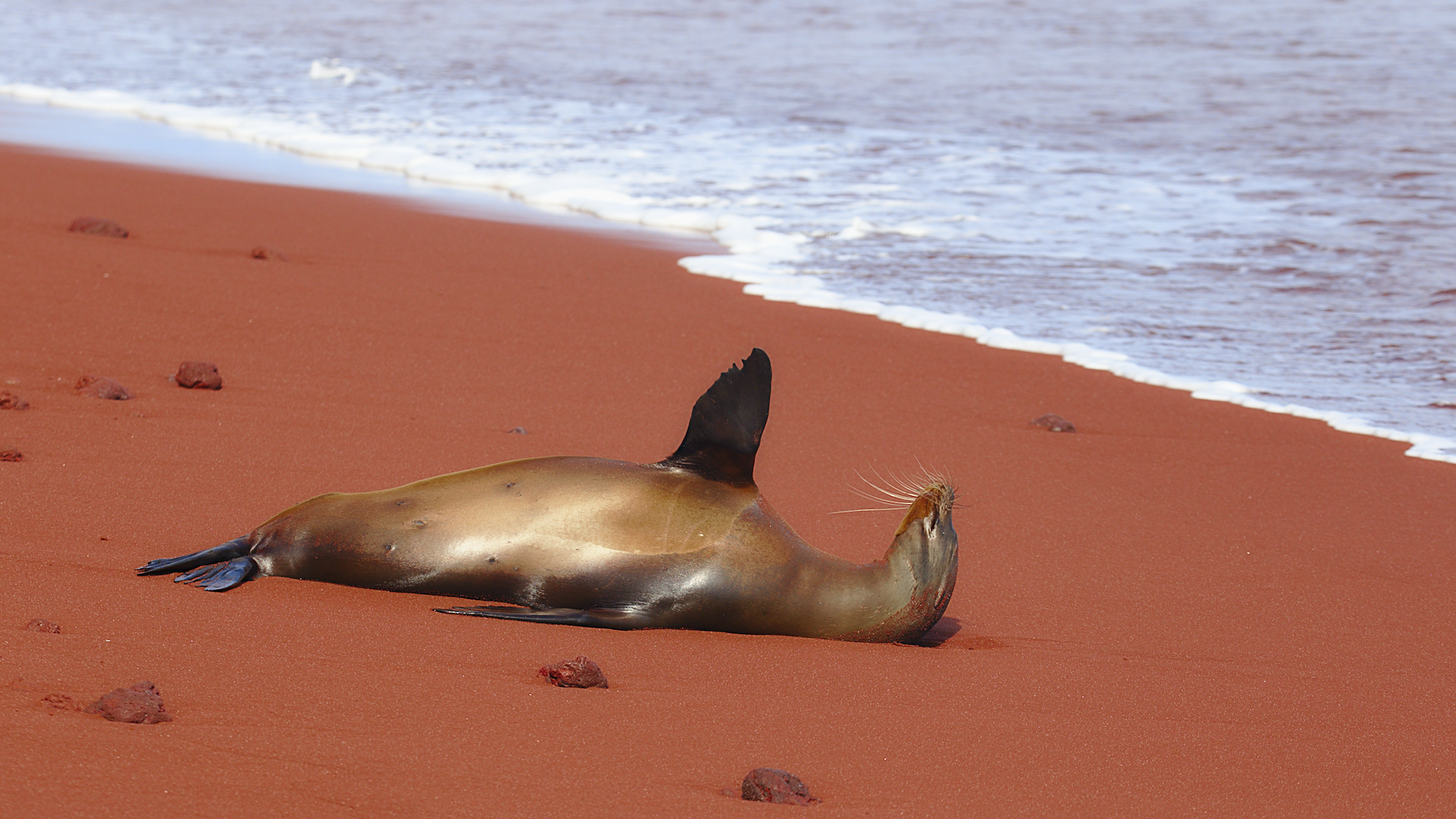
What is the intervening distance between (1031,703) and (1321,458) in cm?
281

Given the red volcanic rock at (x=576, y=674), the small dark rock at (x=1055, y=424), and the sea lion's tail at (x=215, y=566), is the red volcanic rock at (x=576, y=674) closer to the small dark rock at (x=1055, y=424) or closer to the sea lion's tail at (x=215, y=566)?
the sea lion's tail at (x=215, y=566)

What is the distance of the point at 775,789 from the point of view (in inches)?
100.0

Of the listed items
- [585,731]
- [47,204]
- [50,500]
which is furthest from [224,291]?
[585,731]

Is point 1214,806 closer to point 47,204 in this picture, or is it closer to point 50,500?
point 50,500

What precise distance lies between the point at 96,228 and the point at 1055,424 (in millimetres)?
4611

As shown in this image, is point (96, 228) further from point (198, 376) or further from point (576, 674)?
point (576, 674)

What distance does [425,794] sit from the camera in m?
2.38

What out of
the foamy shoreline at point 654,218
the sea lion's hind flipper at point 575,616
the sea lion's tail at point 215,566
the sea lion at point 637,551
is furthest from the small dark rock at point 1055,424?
the sea lion's tail at point 215,566

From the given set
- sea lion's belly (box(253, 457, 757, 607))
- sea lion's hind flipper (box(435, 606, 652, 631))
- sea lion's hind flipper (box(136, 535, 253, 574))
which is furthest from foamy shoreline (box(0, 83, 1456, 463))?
sea lion's hind flipper (box(136, 535, 253, 574))

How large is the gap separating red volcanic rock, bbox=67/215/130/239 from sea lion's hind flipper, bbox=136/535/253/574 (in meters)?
3.90

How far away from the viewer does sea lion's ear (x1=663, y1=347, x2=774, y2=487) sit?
3.44m

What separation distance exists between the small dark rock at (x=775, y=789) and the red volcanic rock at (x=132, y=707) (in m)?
1.02

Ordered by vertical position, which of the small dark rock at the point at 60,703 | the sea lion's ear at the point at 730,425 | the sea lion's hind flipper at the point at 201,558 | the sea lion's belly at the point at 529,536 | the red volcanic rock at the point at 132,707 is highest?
the sea lion's ear at the point at 730,425

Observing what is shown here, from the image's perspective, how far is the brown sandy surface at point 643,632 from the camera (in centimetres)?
262
